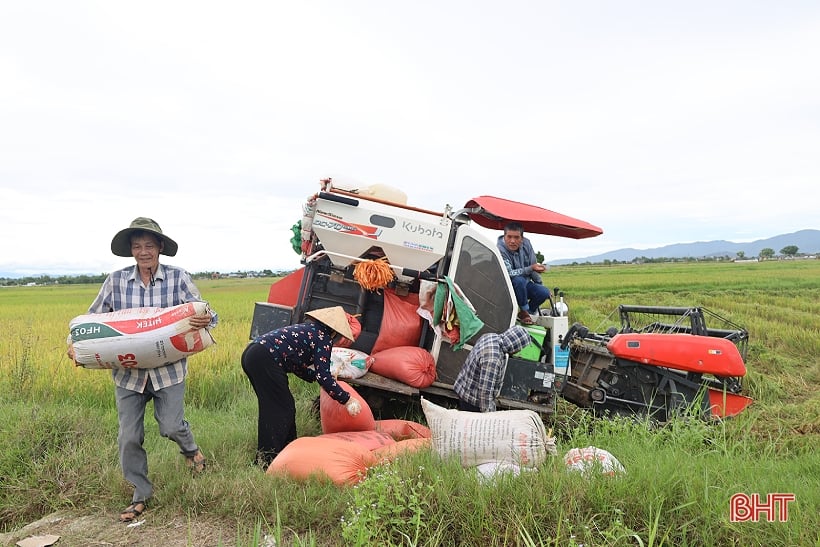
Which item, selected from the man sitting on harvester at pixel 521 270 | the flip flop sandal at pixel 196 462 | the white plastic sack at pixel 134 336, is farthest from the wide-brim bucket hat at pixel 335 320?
the man sitting on harvester at pixel 521 270

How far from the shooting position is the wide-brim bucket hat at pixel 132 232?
136 inches

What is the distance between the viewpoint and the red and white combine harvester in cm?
468

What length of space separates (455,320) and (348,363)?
44.3 inches

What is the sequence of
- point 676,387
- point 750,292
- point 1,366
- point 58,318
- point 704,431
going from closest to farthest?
point 704,431, point 676,387, point 1,366, point 58,318, point 750,292

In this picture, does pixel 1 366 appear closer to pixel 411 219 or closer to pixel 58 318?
pixel 411 219

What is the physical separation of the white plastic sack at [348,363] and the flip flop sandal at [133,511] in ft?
5.92

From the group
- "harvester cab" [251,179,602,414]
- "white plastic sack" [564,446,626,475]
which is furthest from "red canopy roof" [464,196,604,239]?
"white plastic sack" [564,446,626,475]

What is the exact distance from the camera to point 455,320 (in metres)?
4.96

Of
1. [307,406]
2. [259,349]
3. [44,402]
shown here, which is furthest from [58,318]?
[259,349]

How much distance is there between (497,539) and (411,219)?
3.13m

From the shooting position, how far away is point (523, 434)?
11.1ft

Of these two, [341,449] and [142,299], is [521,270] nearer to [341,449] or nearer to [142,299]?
[341,449]

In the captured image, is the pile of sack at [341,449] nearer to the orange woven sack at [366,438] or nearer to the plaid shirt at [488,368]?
the orange woven sack at [366,438]

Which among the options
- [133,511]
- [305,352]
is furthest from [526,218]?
[133,511]
